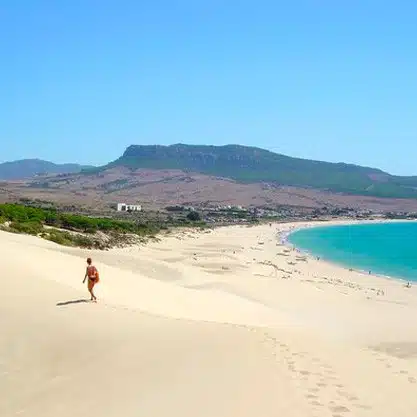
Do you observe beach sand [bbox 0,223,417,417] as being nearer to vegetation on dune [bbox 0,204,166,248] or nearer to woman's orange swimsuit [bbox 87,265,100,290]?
woman's orange swimsuit [bbox 87,265,100,290]

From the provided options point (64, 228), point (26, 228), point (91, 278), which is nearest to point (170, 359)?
point (91, 278)

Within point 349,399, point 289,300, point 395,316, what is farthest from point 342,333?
point 349,399

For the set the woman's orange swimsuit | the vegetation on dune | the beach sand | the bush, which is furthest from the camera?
the vegetation on dune

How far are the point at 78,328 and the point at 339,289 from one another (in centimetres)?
2517

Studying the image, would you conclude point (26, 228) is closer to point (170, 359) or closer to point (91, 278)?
point (91, 278)

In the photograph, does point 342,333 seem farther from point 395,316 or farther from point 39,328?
point 39,328

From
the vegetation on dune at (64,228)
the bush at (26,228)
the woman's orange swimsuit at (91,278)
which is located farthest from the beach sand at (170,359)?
the vegetation on dune at (64,228)

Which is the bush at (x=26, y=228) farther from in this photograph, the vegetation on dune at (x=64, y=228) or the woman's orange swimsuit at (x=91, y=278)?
the woman's orange swimsuit at (x=91, y=278)

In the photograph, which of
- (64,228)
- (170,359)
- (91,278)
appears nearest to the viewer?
(170,359)

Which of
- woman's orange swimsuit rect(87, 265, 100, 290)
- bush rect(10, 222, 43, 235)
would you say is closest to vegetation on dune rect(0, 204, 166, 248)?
bush rect(10, 222, 43, 235)

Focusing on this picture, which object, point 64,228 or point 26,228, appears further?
point 64,228

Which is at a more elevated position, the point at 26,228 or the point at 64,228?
the point at 26,228

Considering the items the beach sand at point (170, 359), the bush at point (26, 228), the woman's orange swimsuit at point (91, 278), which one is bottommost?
the beach sand at point (170, 359)

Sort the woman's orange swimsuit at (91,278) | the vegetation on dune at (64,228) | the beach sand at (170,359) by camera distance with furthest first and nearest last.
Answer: the vegetation on dune at (64,228) → the woman's orange swimsuit at (91,278) → the beach sand at (170,359)
